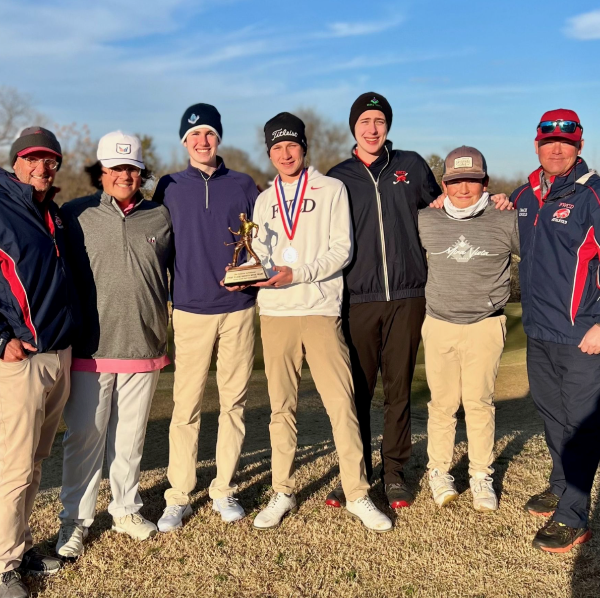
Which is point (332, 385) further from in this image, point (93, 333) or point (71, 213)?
point (71, 213)

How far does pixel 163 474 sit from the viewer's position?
5891 mm

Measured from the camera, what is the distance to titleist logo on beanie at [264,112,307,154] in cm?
→ 450

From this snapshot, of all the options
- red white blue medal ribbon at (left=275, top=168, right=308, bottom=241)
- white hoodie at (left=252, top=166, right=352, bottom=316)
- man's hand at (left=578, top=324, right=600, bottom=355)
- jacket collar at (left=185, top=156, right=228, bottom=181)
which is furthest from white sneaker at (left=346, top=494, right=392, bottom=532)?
jacket collar at (left=185, top=156, right=228, bottom=181)

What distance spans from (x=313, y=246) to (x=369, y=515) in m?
1.82

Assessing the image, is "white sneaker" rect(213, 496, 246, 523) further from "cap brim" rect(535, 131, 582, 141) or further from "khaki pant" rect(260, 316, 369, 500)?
"cap brim" rect(535, 131, 582, 141)

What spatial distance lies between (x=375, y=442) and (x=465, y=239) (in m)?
3.51

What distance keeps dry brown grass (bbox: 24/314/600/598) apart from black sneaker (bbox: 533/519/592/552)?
0.06 meters

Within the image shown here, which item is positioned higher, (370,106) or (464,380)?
(370,106)

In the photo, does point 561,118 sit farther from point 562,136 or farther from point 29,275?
point 29,275

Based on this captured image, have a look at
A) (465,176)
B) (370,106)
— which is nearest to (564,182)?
(465,176)

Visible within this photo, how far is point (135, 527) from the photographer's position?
4.48 meters

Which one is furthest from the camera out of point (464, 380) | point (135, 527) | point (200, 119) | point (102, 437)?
point (464, 380)

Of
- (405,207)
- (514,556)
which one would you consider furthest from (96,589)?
(405,207)

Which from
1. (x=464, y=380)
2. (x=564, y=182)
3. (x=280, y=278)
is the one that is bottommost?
(x=464, y=380)
